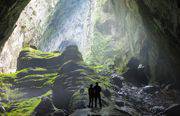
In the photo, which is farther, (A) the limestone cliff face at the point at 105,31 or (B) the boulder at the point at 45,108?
(A) the limestone cliff face at the point at 105,31

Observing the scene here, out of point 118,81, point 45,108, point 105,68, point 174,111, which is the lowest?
point 45,108

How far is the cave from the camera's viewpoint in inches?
2062

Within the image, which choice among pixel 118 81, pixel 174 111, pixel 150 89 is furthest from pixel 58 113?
pixel 118 81

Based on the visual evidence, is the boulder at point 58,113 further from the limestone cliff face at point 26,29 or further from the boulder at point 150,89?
the limestone cliff face at point 26,29

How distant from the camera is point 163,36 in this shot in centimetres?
5791

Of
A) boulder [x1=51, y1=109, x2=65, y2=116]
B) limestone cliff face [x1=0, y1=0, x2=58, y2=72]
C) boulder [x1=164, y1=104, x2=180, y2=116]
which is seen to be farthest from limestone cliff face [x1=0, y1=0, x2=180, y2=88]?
boulder [x1=51, y1=109, x2=65, y2=116]

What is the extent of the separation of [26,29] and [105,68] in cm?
4613

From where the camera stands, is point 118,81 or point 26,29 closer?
point 118,81

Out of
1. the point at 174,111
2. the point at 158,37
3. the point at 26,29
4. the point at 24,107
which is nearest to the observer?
the point at 174,111

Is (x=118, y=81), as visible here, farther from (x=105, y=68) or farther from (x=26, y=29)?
(x=26, y=29)

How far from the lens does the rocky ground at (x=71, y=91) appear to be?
52.3m

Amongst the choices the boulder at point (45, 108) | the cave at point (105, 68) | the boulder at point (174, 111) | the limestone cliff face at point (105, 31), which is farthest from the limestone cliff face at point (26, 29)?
the boulder at point (174, 111)

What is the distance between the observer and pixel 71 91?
63.6m

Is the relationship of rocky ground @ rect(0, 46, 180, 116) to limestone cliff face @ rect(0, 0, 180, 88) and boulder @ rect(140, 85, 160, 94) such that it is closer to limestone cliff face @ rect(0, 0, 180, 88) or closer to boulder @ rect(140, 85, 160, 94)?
boulder @ rect(140, 85, 160, 94)
